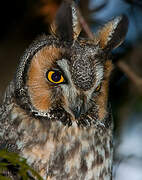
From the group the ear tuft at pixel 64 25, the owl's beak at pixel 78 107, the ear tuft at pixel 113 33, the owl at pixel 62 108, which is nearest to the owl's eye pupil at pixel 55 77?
the owl at pixel 62 108

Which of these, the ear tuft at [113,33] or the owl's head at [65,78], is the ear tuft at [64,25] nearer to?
the owl's head at [65,78]

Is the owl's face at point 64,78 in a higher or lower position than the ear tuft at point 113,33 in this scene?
lower

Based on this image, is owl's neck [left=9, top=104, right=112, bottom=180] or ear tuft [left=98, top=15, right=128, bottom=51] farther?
ear tuft [left=98, top=15, right=128, bottom=51]

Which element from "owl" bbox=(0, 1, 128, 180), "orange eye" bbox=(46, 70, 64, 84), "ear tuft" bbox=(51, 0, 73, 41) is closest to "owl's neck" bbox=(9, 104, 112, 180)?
"owl" bbox=(0, 1, 128, 180)

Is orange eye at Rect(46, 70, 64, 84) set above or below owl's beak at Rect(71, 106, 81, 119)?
above

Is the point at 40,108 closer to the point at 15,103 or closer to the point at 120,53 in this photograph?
the point at 15,103

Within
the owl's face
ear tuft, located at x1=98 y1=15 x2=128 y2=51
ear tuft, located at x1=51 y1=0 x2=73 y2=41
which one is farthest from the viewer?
ear tuft, located at x1=98 y1=15 x2=128 y2=51

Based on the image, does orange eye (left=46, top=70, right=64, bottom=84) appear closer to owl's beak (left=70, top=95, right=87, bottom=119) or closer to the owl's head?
the owl's head

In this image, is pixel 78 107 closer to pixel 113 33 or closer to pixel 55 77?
pixel 55 77

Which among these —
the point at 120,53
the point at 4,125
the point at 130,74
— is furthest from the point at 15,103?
the point at 120,53
